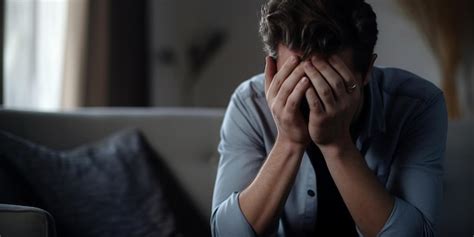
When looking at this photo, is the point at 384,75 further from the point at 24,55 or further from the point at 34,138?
the point at 24,55

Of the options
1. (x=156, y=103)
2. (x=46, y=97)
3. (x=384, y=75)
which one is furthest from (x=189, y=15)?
(x=384, y=75)

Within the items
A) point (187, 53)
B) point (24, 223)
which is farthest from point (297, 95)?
point (187, 53)

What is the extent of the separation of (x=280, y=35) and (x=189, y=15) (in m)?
2.22

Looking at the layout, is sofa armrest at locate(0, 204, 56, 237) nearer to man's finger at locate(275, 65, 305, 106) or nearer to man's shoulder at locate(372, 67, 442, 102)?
man's finger at locate(275, 65, 305, 106)

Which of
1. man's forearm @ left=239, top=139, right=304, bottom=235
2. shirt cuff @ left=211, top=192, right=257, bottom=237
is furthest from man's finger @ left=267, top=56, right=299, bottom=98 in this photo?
shirt cuff @ left=211, top=192, right=257, bottom=237

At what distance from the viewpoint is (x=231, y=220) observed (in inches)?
40.1

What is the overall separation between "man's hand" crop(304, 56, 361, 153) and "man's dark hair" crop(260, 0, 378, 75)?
1.0 inches

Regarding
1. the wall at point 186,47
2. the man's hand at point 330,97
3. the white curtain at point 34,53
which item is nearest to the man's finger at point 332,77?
the man's hand at point 330,97

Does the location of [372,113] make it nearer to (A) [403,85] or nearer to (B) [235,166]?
(A) [403,85]

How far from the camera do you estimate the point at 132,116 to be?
4.94 ft

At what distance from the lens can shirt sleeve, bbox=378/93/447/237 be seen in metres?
0.97

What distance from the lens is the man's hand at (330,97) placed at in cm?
92

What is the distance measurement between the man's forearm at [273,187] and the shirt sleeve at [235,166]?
0.02m

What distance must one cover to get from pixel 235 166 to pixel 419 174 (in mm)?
327
